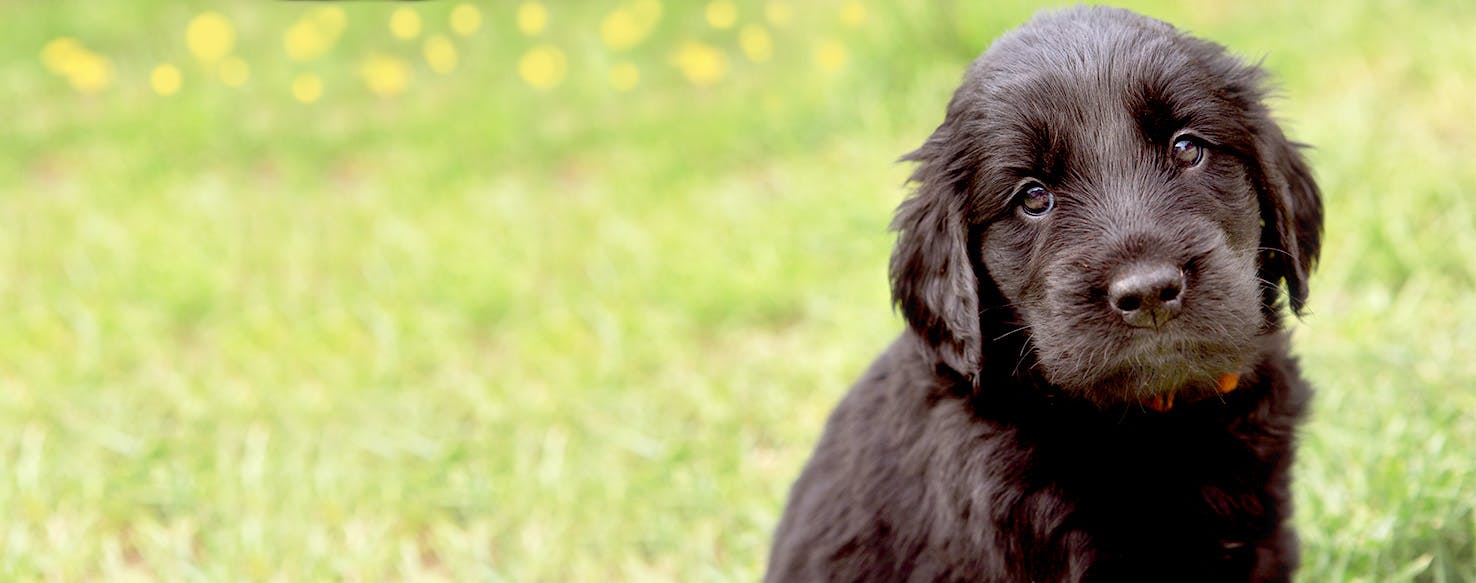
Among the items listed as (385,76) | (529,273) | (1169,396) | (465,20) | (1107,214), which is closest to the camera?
(1107,214)

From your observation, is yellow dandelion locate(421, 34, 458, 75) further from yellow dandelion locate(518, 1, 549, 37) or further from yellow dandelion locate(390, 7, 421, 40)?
yellow dandelion locate(518, 1, 549, 37)

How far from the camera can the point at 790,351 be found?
471cm

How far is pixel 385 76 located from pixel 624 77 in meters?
1.13

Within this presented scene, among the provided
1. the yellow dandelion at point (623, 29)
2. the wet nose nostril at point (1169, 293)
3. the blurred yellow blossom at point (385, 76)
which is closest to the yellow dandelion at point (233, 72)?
the blurred yellow blossom at point (385, 76)

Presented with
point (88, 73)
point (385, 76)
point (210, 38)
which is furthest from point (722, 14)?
point (88, 73)

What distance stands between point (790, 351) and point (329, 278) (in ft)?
6.30

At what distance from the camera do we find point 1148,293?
2111 millimetres

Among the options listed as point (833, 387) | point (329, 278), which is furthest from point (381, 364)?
point (833, 387)

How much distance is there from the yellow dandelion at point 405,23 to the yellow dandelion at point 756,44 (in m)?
1.66

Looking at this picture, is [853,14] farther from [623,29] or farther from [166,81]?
[166,81]

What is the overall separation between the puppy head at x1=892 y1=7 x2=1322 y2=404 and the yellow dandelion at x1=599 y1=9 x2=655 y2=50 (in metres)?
4.51

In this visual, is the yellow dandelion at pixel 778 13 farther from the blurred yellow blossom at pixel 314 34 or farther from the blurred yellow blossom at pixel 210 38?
the blurred yellow blossom at pixel 210 38

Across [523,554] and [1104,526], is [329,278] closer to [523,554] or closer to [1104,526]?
[523,554]

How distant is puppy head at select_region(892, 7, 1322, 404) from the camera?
7.16 feet
